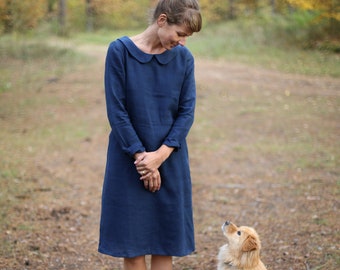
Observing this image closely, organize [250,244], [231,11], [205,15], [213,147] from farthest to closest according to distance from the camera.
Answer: [205,15], [231,11], [213,147], [250,244]

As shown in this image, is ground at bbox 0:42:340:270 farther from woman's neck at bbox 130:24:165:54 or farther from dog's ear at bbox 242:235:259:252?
woman's neck at bbox 130:24:165:54

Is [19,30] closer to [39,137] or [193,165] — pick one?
[39,137]

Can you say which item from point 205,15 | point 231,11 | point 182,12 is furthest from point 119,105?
point 205,15

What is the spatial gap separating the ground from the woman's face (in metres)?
2.50

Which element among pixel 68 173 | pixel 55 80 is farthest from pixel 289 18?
pixel 68 173

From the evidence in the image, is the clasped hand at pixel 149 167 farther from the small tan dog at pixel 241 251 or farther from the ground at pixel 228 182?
the ground at pixel 228 182

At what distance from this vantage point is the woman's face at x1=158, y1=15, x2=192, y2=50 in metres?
2.86

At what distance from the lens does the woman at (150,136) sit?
114 inches

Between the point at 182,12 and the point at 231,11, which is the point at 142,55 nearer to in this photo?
the point at 182,12

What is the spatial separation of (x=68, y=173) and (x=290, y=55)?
1312 cm

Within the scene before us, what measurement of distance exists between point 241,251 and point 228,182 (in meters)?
3.94

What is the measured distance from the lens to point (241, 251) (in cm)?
347

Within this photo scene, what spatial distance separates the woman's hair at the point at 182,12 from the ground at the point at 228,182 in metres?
2.55

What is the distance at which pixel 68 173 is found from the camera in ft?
25.4
